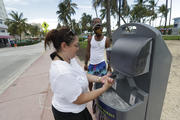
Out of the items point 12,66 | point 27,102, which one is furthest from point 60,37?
point 12,66

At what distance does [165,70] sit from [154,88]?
0.18m

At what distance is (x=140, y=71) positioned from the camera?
0.73 metres

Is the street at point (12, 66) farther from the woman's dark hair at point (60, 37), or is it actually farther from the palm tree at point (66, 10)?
the palm tree at point (66, 10)

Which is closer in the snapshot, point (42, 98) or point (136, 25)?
point (136, 25)

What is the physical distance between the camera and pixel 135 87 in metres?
Answer: 0.93

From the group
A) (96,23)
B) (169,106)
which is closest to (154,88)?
(96,23)

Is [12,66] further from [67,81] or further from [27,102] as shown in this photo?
[67,81]

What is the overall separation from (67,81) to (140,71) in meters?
0.50

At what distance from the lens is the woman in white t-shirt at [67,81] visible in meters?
0.72

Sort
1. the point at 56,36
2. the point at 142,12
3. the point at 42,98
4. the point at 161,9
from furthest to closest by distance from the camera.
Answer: the point at 161,9
the point at 142,12
the point at 42,98
the point at 56,36

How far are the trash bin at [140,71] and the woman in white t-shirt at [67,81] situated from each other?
187 mm

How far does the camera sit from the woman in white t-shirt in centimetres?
72

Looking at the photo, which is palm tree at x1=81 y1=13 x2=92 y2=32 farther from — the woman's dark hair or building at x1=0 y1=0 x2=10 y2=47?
the woman's dark hair

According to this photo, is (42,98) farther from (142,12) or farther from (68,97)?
(142,12)
